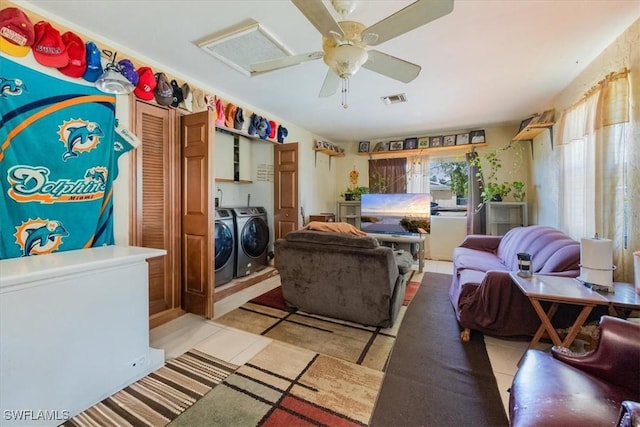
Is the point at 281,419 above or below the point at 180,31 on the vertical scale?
below

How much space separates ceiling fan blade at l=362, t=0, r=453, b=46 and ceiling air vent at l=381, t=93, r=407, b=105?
77.5 inches

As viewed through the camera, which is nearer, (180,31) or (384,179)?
(180,31)

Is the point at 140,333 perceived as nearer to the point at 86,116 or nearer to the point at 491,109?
the point at 86,116

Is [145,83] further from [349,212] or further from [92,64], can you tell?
[349,212]

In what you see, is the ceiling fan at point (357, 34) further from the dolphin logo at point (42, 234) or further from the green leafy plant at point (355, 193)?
the green leafy plant at point (355, 193)

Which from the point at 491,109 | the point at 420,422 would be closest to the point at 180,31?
the point at 420,422

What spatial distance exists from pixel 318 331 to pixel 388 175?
4125 mm

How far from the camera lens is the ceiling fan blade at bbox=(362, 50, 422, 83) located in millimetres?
1687

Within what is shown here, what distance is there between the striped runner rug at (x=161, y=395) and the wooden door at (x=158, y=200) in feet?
2.69

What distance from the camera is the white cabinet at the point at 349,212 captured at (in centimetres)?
583

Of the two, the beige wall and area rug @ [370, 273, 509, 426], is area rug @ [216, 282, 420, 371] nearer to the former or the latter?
area rug @ [370, 273, 509, 426]

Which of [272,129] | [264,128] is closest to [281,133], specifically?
[272,129]

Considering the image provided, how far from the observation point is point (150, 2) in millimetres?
1755

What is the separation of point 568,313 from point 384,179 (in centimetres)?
407
